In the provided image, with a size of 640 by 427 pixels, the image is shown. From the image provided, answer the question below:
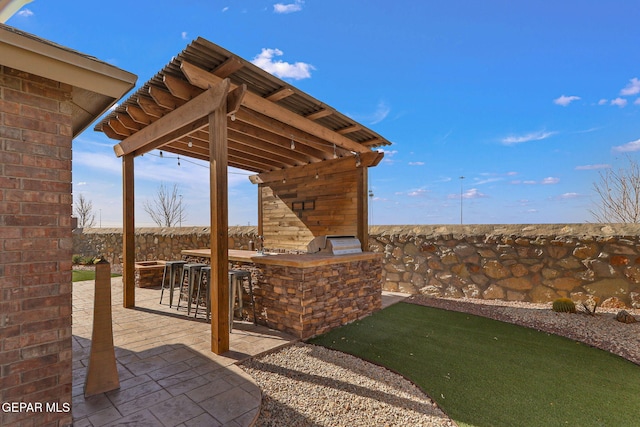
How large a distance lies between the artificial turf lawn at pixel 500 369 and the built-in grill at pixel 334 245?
1195mm

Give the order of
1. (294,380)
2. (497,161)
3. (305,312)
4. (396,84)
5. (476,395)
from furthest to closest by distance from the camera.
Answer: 1. (497,161)
2. (396,84)
3. (305,312)
4. (294,380)
5. (476,395)

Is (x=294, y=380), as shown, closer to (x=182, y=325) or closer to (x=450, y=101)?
(x=182, y=325)

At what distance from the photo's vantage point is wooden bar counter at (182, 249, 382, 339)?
392 centimetres

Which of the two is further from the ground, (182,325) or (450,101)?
(450,101)

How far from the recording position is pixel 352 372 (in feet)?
9.69

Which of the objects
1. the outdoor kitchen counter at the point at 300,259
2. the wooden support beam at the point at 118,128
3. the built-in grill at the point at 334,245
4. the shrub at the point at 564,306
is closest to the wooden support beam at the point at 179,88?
the wooden support beam at the point at 118,128

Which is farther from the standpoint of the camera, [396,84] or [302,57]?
[396,84]

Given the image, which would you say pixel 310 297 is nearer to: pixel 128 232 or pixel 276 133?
pixel 276 133

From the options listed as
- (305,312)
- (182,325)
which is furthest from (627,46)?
(182,325)

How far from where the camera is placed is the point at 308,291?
3971 mm

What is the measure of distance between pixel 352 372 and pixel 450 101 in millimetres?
8147

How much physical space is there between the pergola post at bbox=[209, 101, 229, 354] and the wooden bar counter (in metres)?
0.92

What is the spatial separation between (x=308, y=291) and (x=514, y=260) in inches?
173

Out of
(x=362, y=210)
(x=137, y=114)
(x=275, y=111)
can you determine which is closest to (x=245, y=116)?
(x=275, y=111)
